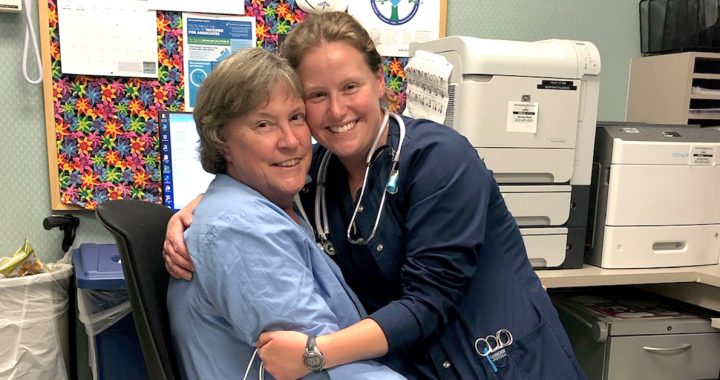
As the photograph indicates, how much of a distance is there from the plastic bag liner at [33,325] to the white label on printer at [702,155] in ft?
6.70

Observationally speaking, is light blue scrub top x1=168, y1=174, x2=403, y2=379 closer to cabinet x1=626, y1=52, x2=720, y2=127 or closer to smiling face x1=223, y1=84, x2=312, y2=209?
smiling face x1=223, y1=84, x2=312, y2=209

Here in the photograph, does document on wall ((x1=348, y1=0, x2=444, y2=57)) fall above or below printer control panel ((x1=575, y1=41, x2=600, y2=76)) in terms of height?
above

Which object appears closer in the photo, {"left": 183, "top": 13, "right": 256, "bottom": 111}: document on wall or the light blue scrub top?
the light blue scrub top

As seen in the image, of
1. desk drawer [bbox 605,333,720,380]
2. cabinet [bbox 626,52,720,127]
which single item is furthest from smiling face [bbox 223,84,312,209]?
cabinet [bbox 626,52,720,127]

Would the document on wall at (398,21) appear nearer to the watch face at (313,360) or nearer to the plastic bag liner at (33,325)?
the plastic bag liner at (33,325)

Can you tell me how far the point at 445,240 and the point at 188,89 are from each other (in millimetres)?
1277

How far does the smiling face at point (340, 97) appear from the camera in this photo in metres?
1.10

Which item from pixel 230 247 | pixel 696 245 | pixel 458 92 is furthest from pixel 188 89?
pixel 696 245

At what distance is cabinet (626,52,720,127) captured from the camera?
7.07 ft

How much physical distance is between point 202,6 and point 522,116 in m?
1.16

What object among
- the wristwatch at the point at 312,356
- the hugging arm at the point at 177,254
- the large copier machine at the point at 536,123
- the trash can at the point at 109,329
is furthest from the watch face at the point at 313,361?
the large copier machine at the point at 536,123

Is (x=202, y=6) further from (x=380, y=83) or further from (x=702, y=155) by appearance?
(x=702, y=155)

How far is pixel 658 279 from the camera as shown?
1.82 metres

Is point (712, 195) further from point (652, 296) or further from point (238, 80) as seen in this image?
point (238, 80)
